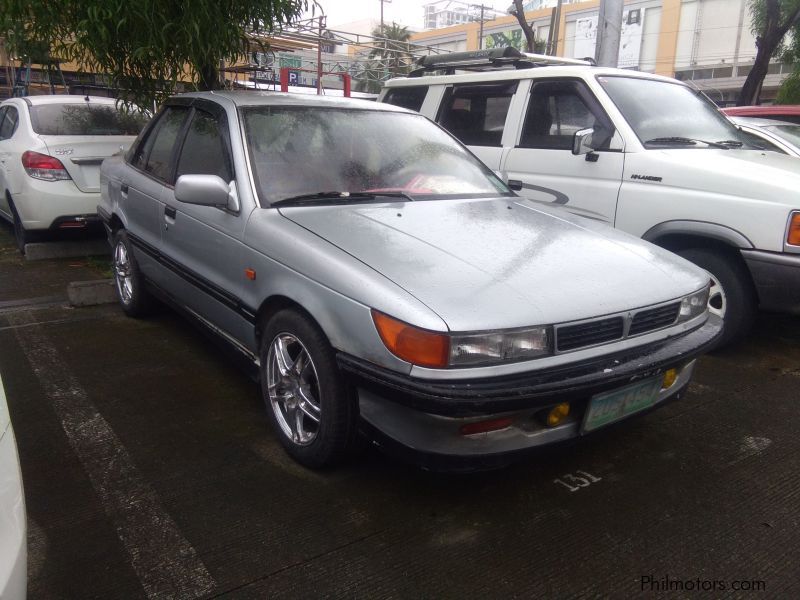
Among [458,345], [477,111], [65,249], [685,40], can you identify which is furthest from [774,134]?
[685,40]

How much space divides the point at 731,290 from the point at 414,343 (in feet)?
9.09

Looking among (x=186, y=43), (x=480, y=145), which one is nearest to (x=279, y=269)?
(x=186, y=43)

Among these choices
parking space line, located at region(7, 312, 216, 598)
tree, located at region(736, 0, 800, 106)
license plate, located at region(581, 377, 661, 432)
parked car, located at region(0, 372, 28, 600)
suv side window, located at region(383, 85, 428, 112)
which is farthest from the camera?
tree, located at region(736, 0, 800, 106)

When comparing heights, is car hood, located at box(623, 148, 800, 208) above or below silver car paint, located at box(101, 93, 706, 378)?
above

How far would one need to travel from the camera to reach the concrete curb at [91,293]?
17.1 feet

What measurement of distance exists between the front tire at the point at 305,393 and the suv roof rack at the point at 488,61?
373 centimetres

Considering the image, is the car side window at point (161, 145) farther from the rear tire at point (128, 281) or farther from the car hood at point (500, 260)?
the car hood at point (500, 260)

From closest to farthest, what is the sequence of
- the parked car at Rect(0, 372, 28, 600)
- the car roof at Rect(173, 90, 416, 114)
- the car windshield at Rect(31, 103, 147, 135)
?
the parked car at Rect(0, 372, 28, 600) < the car roof at Rect(173, 90, 416, 114) < the car windshield at Rect(31, 103, 147, 135)

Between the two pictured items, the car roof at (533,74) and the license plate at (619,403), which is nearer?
the license plate at (619,403)

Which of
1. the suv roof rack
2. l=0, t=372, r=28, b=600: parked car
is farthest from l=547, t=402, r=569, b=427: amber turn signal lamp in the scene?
the suv roof rack

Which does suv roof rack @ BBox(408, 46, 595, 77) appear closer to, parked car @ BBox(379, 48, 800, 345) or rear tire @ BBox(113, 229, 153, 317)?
parked car @ BBox(379, 48, 800, 345)

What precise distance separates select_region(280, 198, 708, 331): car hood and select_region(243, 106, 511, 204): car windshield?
0.19m

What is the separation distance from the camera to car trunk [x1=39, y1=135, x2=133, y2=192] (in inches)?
250

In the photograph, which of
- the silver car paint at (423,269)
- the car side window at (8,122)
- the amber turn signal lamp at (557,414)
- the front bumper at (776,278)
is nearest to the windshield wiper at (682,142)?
the front bumper at (776,278)
